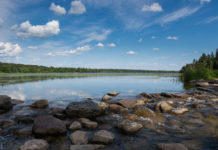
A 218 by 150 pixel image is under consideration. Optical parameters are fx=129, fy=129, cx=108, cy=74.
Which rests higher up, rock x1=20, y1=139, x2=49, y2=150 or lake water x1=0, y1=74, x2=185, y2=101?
rock x1=20, y1=139, x2=49, y2=150

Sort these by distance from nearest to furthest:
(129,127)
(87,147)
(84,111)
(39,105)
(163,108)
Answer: (87,147) → (129,127) → (84,111) → (163,108) → (39,105)

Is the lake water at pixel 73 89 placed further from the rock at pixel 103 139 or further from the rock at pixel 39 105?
the rock at pixel 103 139

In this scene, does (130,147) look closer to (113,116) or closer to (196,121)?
(113,116)

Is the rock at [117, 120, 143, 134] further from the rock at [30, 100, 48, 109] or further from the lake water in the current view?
the lake water

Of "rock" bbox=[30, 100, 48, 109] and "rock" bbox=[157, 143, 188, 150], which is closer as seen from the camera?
"rock" bbox=[157, 143, 188, 150]

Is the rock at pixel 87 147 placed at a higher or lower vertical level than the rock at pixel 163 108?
lower

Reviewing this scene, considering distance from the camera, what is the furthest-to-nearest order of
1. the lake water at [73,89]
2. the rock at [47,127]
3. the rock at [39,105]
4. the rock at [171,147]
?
1. the lake water at [73,89]
2. the rock at [39,105]
3. the rock at [47,127]
4. the rock at [171,147]

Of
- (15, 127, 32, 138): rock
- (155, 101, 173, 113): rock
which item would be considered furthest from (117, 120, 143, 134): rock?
(15, 127, 32, 138): rock

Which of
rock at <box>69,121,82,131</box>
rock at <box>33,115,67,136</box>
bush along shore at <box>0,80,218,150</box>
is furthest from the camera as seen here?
rock at <box>69,121,82,131</box>

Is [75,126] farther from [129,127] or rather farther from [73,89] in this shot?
[73,89]

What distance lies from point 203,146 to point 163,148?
1614mm

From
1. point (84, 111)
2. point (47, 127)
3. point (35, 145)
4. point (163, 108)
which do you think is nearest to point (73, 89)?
point (84, 111)

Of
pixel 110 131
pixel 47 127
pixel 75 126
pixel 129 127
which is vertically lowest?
pixel 110 131

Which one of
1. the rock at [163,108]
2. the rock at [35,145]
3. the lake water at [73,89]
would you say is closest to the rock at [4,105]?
the lake water at [73,89]
